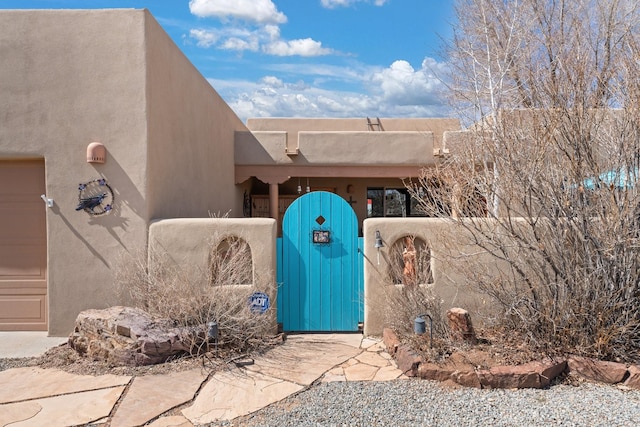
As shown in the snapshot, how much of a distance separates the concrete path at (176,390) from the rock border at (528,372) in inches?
11.9

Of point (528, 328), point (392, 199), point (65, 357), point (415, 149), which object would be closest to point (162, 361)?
point (65, 357)

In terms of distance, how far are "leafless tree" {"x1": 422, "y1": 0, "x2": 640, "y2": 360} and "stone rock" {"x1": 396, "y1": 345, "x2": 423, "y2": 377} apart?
3.98ft

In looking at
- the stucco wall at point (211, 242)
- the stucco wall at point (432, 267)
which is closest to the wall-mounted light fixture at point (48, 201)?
the stucco wall at point (211, 242)

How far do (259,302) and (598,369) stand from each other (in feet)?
12.1

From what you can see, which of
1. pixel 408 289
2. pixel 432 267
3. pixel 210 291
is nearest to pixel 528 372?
pixel 408 289

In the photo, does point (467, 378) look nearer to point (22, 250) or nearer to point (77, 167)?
point (77, 167)

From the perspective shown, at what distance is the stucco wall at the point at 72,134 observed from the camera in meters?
5.98

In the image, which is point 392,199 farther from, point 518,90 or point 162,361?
point 162,361

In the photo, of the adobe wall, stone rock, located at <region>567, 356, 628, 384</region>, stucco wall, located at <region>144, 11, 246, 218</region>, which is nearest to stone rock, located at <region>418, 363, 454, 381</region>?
stone rock, located at <region>567, 356, 628, 384</region>

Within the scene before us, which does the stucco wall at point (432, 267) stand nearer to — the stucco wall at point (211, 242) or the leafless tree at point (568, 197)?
the leafless tree at point (568, 197)

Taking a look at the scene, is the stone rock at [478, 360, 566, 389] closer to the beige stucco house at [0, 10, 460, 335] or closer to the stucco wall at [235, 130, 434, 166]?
the beige stucco house at [0, 10, 460, 335]

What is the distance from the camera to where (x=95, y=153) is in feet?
19.3

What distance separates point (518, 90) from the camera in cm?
580

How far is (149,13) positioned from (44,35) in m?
1.39
